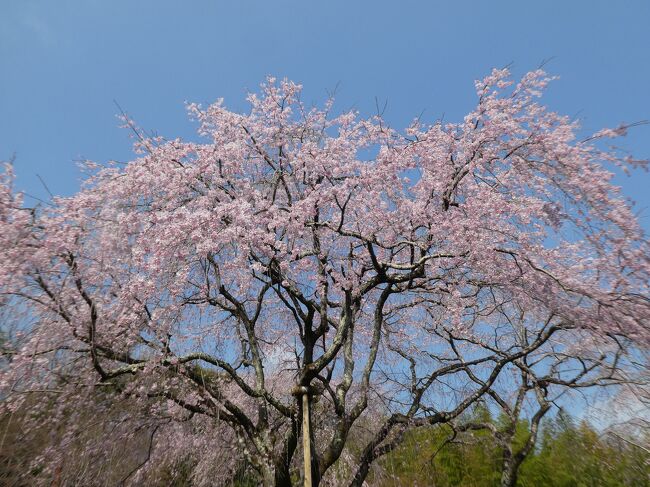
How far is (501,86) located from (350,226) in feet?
11.1

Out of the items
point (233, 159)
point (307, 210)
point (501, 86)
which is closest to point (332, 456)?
point (307, 210)

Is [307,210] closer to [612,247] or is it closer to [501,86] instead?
[501,86]

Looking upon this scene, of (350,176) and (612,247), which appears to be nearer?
(612,247)

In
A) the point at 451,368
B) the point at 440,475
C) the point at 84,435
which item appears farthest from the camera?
the point at 440,475

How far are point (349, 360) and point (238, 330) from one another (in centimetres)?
207

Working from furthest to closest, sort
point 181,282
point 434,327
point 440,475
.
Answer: point 440,475
point 434,327
point 181,282

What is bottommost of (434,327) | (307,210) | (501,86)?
(434,327)

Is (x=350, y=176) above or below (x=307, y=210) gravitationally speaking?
above

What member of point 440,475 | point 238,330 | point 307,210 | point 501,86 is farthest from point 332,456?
point 440,475

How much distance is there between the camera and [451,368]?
25.1 ft

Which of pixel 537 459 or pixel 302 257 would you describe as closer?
pixel 302 257

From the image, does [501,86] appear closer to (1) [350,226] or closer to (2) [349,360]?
(1) [350,226]

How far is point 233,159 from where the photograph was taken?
7344 millimetres

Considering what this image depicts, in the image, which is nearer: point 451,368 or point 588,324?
point 588,324
